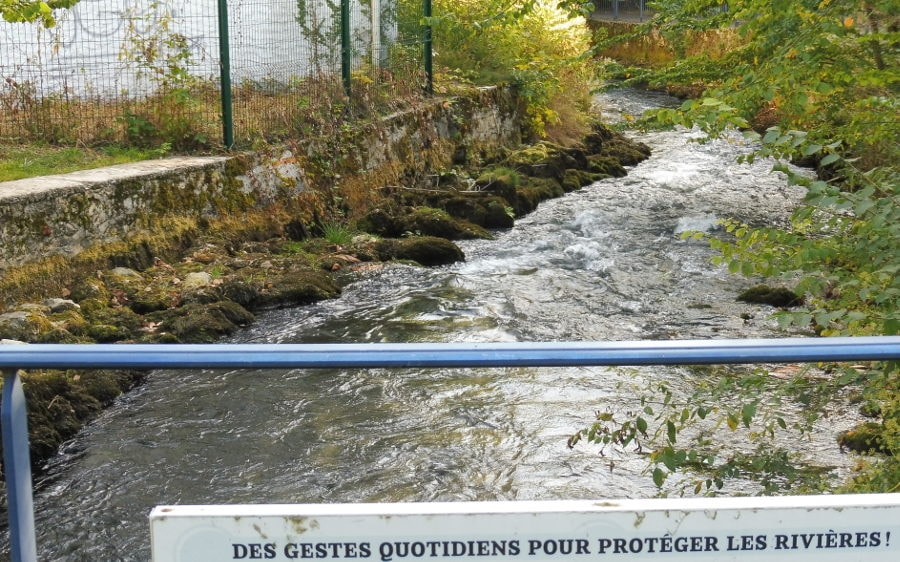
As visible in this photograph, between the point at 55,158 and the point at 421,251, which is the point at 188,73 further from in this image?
the point at 421,251

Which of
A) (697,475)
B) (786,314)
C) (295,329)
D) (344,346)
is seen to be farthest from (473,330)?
(344,346)

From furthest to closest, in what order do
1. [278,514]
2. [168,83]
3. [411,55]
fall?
[411,55]
[168,83]
[278,514]

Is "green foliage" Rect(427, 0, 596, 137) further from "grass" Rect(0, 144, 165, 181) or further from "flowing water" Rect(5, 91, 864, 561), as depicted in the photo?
"grass" Rect(0, 144, 165, 181)

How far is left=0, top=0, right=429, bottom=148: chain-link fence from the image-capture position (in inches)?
443

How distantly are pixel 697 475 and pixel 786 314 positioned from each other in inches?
99.4

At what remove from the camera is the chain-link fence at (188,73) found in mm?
11242

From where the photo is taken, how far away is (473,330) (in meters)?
9.31

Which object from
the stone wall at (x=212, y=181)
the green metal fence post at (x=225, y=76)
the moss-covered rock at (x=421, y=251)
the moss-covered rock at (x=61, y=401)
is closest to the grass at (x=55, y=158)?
the stone wall at (x=212, y=181)

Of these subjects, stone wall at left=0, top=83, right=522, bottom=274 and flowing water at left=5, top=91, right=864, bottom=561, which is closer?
flowing water at left=5, top=91, right=864, bottom=561

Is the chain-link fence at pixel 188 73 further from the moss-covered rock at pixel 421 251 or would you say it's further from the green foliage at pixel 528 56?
the green foliage at pixel 528 56

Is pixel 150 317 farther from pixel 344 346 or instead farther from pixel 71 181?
pixel 344 346

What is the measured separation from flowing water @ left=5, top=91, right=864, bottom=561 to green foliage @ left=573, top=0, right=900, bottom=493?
27.4 inches

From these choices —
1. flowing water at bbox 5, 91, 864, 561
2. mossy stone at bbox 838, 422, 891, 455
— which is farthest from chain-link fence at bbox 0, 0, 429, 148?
mossy stone at bbox 838, 422, 891, 455

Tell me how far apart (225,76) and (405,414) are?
5575mm
